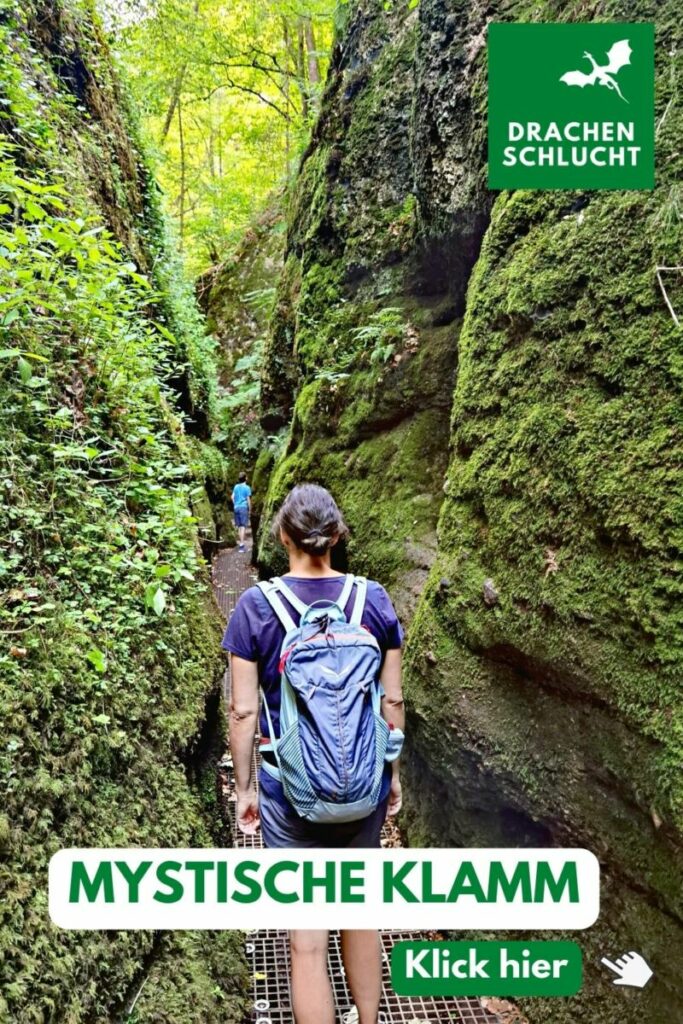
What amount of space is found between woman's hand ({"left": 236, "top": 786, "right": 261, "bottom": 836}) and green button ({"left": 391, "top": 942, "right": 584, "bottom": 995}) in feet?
2.23

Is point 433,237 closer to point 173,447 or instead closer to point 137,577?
point 173,447

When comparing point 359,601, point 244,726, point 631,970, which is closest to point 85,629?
point 244,726

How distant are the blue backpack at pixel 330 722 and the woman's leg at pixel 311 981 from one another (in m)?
0.51

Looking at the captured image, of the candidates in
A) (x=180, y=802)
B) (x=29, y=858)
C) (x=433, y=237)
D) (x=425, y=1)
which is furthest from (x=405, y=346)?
(x=29, y=858)

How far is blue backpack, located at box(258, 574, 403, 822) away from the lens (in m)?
2.06

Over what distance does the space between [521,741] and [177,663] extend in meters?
1.90

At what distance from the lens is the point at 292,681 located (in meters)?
2.16

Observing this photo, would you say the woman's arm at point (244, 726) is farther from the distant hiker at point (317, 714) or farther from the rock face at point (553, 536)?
the rock face at point (553, 536)

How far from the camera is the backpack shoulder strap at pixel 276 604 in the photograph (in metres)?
2.33

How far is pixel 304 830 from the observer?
2225 millimetres

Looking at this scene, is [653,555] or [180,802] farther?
[180,802]

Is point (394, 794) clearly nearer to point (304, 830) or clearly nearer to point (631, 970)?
point (304, 830)

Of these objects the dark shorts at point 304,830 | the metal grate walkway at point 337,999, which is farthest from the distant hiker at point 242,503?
the dark shorts at point 304,830

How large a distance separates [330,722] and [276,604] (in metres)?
0.50
